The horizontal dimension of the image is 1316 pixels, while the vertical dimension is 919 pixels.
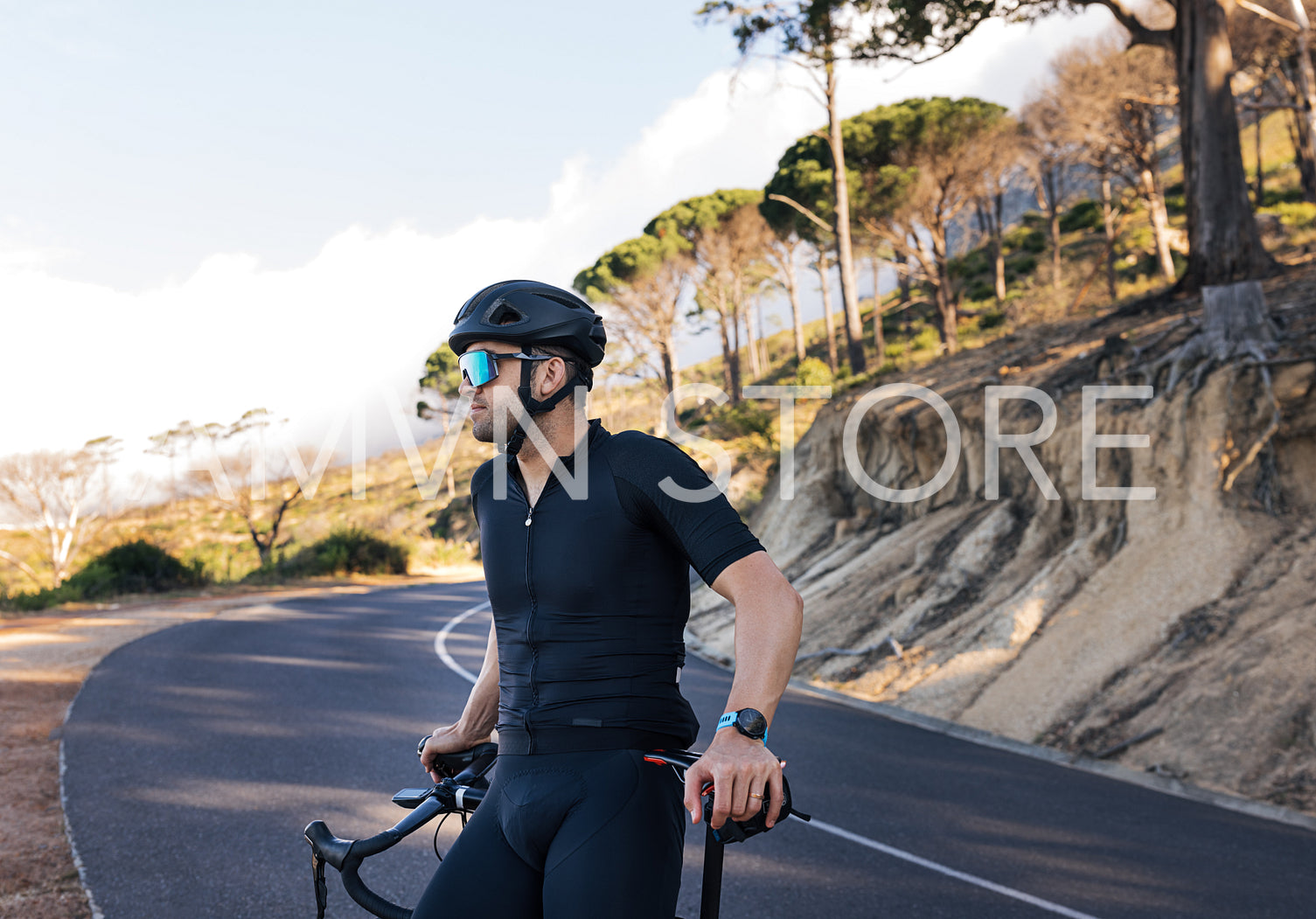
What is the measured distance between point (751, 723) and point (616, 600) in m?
0.40

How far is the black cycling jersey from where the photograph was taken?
197 centimetres

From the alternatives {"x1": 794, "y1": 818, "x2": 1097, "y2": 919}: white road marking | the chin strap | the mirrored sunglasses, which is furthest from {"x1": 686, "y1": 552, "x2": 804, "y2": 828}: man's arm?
{"x1": 794, "y1": 818, "x2": 1097, "y2": 919}: white road marking

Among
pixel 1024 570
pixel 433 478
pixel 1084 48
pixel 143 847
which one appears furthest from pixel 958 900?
pixel 433 478

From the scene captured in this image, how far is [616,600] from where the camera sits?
2.00 metres

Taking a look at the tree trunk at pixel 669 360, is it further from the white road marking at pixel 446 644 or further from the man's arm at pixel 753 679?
the man's arm at pixel 753 679

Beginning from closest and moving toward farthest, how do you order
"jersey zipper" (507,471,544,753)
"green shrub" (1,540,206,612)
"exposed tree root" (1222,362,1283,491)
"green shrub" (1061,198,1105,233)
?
"jersey zipper" (507,471,544,753), "exposed tree root" (1222,362,1283,491), "green shrub" (1,540,206,612), "green shrub" (1061,198,1105,233)

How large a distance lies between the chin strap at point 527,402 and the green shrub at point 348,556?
28.3m

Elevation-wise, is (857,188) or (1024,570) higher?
(857,188)

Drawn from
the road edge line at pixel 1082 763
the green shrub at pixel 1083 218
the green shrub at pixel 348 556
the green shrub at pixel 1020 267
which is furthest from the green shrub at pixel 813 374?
the green shrub at pixel 1083 218

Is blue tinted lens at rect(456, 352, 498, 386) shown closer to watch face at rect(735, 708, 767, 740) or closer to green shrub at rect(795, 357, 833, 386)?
watch face at rect(735, 708, 767, 740)

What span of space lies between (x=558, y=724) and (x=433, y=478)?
215 ft

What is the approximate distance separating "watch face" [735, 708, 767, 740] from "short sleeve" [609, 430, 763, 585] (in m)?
0.26

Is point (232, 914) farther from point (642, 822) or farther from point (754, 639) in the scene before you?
point (754, 639)

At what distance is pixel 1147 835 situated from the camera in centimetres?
557
